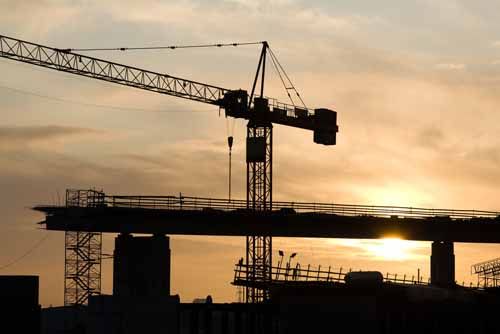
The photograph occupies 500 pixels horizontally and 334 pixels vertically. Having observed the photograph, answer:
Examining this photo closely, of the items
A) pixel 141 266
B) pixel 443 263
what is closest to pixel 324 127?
pixel 443 263

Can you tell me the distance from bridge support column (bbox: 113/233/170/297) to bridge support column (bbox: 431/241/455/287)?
111 ft

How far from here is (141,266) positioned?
406ft

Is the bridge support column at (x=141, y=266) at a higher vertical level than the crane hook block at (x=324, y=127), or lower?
lower

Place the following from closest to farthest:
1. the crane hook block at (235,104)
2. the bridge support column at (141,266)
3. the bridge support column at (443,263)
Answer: the bridge support column at (141,266) → the bridge support column at (443,263) → the crane hook block at (235,104)

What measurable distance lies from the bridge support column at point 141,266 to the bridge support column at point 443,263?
3372 centimetres

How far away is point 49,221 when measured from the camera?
421 ft

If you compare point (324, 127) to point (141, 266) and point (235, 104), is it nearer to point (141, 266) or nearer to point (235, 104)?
point (235, 104)

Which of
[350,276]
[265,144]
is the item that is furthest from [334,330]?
[265,144]

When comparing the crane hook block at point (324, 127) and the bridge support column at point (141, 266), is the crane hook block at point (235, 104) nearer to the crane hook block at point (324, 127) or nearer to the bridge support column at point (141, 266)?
the crane hook block at point (324, 127)

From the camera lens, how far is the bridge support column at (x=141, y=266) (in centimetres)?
12275

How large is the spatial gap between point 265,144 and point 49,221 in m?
50.5

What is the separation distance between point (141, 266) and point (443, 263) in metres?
37.8

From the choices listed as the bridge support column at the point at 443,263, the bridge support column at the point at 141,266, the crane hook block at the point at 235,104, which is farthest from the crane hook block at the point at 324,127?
the bridge support column at the point at 141,266

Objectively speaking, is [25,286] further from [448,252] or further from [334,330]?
[448,252]
